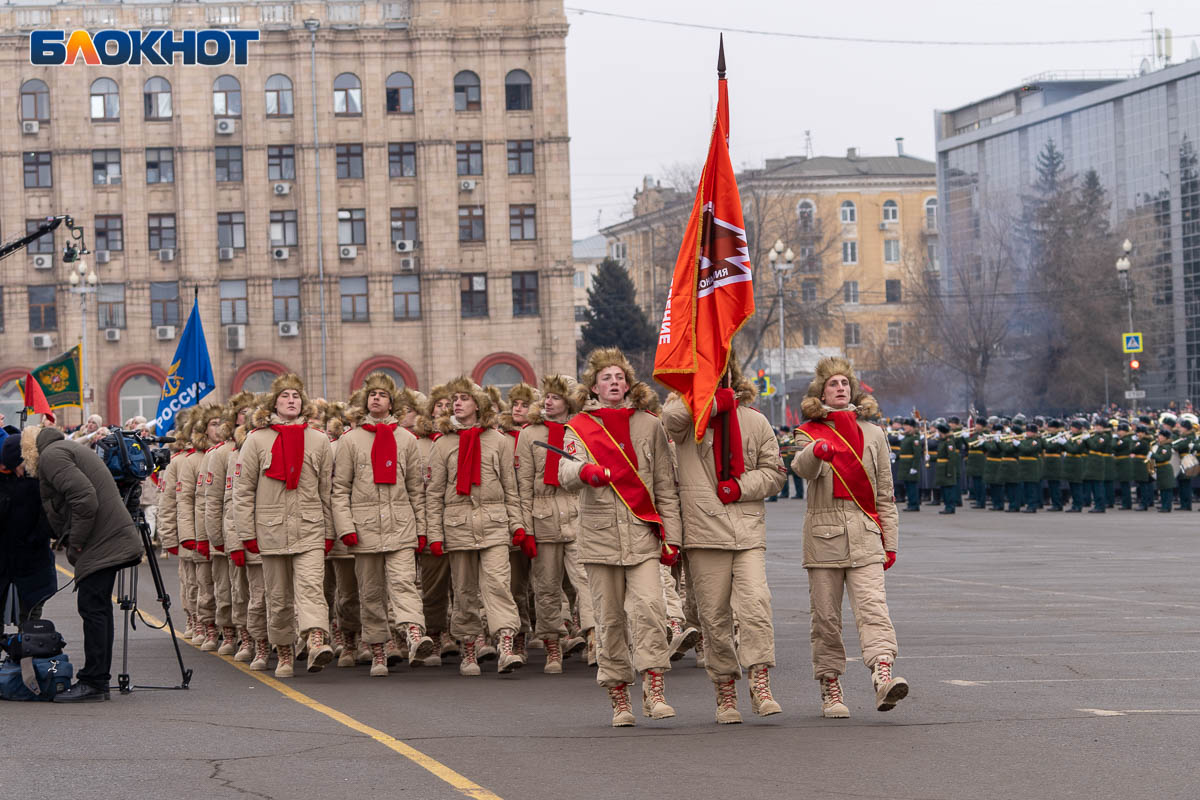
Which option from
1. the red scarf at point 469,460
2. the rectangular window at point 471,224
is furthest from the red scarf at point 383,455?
the rectangular window at point 471,224

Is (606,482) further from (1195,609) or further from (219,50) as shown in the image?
(219,50)

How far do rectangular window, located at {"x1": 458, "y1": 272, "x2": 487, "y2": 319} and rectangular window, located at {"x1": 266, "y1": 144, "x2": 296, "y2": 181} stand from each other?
23.7 ft

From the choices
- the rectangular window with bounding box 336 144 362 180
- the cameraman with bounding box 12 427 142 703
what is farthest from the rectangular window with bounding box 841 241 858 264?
the cameraman with bounding box 12 427 142 703

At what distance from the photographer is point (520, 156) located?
209ft

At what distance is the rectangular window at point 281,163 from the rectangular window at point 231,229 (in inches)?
72.4

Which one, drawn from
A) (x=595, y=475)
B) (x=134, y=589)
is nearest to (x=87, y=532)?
(x=134, y=589)

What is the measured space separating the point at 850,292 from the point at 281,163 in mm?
52278

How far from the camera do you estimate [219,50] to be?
187 ft

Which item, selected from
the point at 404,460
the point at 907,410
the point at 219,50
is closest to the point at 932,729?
the point at 404,460

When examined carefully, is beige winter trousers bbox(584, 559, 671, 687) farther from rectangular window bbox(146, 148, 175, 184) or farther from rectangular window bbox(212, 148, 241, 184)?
rectangular window bbox(146, 148, 175, 184)

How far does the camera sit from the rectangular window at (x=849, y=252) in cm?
10769

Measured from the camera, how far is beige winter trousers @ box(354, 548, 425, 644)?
13.0m

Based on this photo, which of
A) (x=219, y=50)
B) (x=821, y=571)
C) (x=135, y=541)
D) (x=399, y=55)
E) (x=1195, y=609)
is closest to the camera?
(x=821, y=571)

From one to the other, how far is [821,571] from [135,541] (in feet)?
15.2
